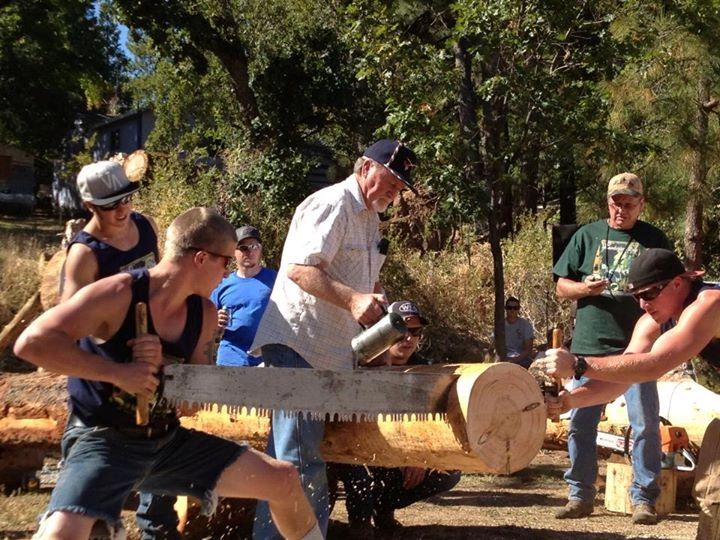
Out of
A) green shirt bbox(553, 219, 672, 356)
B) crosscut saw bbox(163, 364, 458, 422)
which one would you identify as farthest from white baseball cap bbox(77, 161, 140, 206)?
green shirt bbox(553, 219, 672, 356)

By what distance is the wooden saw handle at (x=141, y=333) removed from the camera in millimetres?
3984

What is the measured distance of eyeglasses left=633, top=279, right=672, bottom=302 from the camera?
482 cm

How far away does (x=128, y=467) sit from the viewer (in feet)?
13.5

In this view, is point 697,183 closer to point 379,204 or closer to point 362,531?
point 362,531

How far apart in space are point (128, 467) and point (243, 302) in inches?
129

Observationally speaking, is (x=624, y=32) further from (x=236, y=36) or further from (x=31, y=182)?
(x=31, y=182)

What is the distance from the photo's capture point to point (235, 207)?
14.8 m

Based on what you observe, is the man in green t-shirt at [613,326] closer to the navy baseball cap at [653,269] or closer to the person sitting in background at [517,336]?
the navy baseball cap at [653,269]

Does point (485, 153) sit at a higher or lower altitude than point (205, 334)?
higher

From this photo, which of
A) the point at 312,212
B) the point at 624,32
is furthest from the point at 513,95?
the point at 312,212

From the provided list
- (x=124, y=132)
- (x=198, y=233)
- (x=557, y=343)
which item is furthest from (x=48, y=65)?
(x=198, y=233)

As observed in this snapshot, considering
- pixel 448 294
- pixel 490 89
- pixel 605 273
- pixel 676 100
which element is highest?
pixel 676 100

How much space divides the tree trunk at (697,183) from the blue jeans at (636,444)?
22.2 feet

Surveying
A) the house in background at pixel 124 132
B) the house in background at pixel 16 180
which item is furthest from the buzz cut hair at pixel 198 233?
the house in background at pixel 16 180
